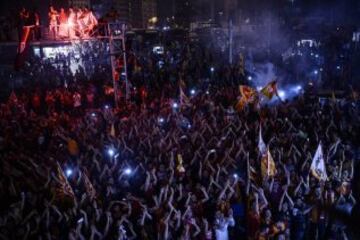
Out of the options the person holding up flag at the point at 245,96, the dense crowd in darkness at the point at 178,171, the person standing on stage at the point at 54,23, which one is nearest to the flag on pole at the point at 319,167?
the dense crowd in darkness at the point at 178,171

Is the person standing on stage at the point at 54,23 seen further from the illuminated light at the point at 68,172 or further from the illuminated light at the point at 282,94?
the illuminated light at the point at 282,94

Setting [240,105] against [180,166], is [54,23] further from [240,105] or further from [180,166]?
[180,166]

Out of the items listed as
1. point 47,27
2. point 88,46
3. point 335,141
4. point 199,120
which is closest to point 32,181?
point 199,120

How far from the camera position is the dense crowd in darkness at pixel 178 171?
716 cm

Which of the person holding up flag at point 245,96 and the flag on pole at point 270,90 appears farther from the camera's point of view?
the person holding up flag at point 245,96

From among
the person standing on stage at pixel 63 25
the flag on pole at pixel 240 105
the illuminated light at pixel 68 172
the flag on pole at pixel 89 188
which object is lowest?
the illuminated light at pixel 68 172

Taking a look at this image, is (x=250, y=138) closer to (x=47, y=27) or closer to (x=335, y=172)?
(x=335, y=172)

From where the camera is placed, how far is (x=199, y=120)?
12273 millimetres

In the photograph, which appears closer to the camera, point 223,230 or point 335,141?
point 223,230

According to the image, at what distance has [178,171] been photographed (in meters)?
9.10

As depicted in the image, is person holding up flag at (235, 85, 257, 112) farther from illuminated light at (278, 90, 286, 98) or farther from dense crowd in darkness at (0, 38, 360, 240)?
illuminated light at (278, 90, 286, 98)

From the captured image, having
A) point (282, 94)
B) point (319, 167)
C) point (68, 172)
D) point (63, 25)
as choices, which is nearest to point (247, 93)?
point (319, 167)

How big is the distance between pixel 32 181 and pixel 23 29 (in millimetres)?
7037

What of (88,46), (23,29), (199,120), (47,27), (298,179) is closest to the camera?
(298,179)
